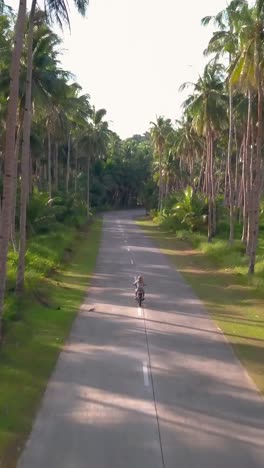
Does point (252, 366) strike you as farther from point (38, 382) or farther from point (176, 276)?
point (176, 276)

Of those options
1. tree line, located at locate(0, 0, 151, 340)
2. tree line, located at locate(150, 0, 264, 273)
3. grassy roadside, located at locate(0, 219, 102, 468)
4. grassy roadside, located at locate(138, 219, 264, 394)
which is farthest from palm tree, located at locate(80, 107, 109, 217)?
grassy roadside, located at locate(0, 219, 102, 468)

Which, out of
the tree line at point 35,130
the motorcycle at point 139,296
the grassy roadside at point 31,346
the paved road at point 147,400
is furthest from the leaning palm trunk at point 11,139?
the motorcycle at point 139,296

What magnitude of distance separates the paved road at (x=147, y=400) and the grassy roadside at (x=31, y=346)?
244 millimetres

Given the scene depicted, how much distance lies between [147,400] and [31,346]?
16.4 ft

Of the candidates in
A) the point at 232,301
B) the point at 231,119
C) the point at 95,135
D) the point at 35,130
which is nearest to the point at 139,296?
the point at 232,301

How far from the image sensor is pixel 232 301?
77.0 feet

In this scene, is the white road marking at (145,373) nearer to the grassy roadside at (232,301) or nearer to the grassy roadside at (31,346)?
the grassy roadside at (31,346)

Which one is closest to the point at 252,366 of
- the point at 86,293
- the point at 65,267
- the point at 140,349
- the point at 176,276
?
the point at 140,349

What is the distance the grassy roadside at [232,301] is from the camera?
15.6 metres

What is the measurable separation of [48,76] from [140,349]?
17.5 meters

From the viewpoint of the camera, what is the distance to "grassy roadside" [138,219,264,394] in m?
15.6

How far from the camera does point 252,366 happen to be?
14.2 meters

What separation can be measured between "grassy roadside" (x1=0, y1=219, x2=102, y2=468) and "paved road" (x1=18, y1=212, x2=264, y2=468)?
0.80 ft

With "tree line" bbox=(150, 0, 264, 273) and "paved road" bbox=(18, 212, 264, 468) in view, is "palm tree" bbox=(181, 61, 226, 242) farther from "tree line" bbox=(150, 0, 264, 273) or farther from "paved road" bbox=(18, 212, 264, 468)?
"paved road" bbox=(18, 212, 264, 468)
